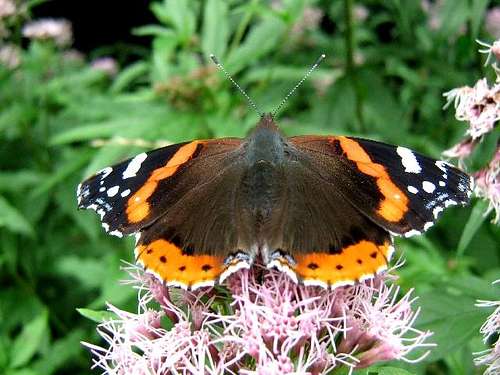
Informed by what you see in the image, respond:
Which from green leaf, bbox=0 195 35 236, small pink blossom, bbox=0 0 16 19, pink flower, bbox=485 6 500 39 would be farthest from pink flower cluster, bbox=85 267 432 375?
pink flower, bbox=485 6 500 39

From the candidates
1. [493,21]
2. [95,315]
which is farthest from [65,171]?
[493,21]

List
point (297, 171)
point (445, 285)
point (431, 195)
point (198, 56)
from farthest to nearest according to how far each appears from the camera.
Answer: point (198, 56) → point (445, 285) → point (297, 171) → point (431, 195)

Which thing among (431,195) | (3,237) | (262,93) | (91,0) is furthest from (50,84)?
(91,0)

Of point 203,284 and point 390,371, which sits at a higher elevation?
point 203,284

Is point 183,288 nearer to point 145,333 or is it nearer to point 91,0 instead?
point 145,333

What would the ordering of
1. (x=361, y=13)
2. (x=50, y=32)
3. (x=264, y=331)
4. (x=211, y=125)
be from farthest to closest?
(x=50, y=32), (x=361, y=13), (x=211, y=125), (x=264, y=331)

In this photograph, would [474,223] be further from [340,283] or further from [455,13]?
[455,13]

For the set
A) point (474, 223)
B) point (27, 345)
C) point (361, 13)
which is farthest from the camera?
point (361, 13)

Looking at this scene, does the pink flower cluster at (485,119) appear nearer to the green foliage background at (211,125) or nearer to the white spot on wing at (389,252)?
the green foliage background at (211,125)
